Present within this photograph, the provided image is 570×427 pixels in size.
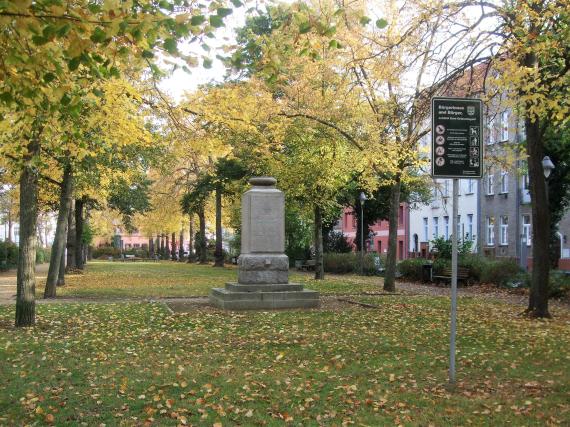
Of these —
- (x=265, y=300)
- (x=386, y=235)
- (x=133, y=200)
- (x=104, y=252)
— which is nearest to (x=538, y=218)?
(x=265, y=300)

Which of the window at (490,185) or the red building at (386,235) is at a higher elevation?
the window at (490,185)

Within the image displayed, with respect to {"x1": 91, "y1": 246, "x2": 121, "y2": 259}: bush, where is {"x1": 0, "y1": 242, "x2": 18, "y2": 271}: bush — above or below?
above

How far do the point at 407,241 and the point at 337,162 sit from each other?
3459 cm

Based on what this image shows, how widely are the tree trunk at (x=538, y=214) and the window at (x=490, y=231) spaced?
103ft

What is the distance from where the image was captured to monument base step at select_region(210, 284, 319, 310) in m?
13.9

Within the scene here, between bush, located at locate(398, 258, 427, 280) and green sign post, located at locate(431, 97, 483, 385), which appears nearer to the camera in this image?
green sign post, located at locate(431, 97, 483, 385)

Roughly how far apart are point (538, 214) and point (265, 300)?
239 inches

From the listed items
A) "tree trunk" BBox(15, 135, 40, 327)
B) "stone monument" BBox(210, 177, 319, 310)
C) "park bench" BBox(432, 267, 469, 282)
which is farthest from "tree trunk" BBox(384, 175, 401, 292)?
"tree trunk" BBox(15, 135, 40, 327)

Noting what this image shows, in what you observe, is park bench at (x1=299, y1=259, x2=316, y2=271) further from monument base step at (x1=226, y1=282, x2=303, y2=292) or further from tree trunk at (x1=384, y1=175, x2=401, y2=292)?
monument base step at (x1=226, y1=282, x2=303, y2=292)

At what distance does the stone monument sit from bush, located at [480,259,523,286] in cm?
1066

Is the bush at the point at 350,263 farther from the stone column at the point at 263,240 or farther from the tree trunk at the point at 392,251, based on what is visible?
the stone column at the point at 263,240

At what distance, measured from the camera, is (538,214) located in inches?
495

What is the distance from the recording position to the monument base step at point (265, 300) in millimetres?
13945

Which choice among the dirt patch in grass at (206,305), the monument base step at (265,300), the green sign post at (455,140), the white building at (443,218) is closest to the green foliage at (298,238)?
the white building at (443,218)
